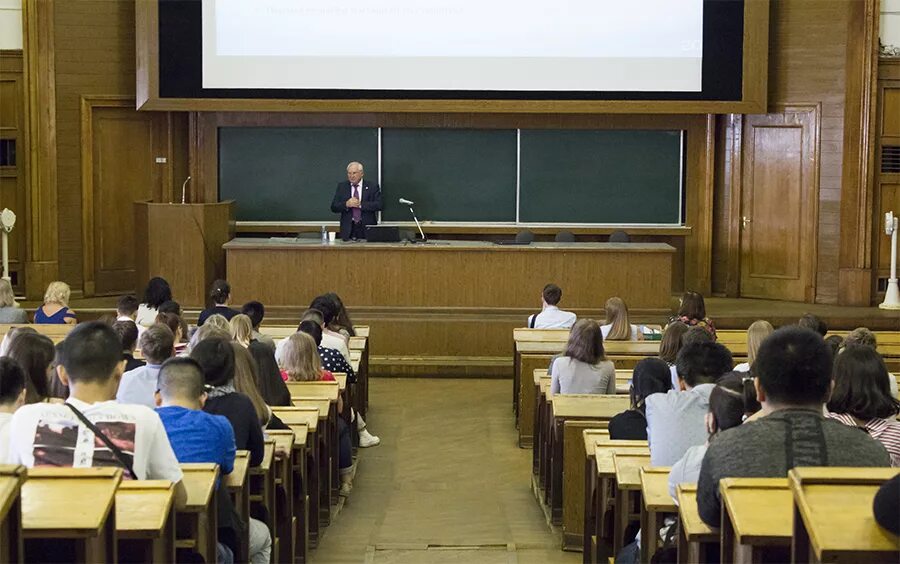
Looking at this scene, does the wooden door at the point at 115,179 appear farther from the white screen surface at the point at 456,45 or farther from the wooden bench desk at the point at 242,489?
the wooden bench desk at the point at 242,489

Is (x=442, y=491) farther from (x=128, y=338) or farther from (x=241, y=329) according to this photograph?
(x=128, y=338)

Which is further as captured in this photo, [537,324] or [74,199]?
[74,199]

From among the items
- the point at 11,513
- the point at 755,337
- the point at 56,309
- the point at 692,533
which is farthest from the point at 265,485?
the point at 56,309

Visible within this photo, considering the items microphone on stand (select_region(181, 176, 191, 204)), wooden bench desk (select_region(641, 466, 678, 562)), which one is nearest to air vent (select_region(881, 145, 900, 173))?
microphone on stand (select_region(181, 176, 191, 204))

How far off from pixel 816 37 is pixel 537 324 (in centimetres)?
494

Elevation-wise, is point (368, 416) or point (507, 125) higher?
point (507, 125)

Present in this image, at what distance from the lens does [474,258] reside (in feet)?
37.5

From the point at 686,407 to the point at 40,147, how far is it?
9232mm

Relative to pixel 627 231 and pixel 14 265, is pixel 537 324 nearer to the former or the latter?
pixel 627 231

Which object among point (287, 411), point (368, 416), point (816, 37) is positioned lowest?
point (368, 416)

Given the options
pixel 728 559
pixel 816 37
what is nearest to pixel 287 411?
pixel 728 559

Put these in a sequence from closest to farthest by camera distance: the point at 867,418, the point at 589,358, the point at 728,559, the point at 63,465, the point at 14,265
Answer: the point at 728,559, the point at 63,465, the point at 867,418, the point at 589,358, the point at 14,265

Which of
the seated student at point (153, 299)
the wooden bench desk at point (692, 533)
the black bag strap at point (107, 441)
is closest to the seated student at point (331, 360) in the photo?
the seated student at point (153, 299)

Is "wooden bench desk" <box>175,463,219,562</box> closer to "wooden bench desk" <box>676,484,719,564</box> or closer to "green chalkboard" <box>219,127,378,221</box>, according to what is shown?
"wooden bench desk" <box>676,484,719,564</box>
